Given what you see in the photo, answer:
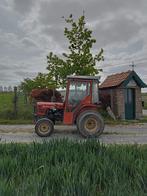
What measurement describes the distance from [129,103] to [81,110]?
8218 millimetres

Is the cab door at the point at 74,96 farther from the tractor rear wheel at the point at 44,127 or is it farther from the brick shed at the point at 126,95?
the brick shed at the point at 126,95

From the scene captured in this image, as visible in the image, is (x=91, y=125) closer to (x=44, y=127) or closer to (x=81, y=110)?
(x=81, y=110)

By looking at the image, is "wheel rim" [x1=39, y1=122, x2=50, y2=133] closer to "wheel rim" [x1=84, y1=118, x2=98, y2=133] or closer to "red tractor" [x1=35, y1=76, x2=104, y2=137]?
"red tractor" [x1=35, y1=76, x2=104, y2=137]

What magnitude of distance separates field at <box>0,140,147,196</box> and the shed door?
12773 mm

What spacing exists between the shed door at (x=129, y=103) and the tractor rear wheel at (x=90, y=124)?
7.69 metres

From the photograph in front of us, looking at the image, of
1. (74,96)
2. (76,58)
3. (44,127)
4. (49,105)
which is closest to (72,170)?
(44,127)

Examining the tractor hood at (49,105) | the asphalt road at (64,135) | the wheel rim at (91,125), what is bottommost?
the asphalt road at (64,135)

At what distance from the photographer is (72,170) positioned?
13.5 feet

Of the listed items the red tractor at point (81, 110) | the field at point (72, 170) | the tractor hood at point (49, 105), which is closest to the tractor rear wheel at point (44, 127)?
the red tractor at point (81, 110)

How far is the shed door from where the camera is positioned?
1842 centimetres

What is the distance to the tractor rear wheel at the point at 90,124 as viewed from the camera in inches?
427

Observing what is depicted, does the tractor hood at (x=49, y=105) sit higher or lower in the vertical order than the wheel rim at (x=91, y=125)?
higher

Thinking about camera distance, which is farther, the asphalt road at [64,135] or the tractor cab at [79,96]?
the tractor cab at [79,96]

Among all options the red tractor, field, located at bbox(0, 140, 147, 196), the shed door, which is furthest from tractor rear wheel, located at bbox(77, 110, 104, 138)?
the shed door
